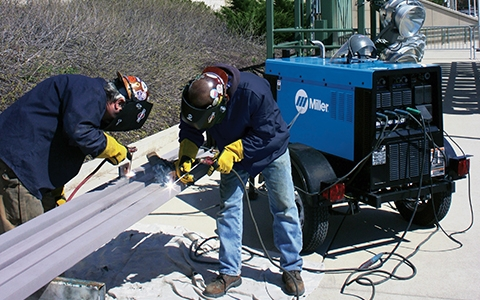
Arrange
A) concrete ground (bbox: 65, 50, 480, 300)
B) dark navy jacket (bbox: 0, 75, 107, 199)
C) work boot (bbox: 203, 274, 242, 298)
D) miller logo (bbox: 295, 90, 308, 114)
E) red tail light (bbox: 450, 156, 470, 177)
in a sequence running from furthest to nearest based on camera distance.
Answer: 1. miller logo (bbox: 295, 90, 308, 114)
2. red tail light (bbox: 450, 156, 470, 177)
3. concrete ground (bbox: 65, 50, 480, 300)
4. work boot (bbox: 203, 274, 242, 298)
5. dark navy jacket (bbox: 0, 75, 107, 199)

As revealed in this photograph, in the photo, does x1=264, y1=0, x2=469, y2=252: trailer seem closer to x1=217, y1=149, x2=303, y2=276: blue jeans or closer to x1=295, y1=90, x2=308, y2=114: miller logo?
x1=295, y1=90, x2=308, y2=114: miller logo

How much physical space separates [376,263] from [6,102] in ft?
16.2

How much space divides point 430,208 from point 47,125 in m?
3.37

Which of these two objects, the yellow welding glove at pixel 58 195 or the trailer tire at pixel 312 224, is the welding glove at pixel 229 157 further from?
the yellow welding glove at pixel 58 195

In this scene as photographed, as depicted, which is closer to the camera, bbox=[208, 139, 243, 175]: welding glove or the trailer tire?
bbox=[208, 139, 243, 175]: welding glove

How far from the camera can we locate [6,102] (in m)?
7.42

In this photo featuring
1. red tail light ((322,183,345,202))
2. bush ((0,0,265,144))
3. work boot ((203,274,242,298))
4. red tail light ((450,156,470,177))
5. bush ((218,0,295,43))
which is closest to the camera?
work boot ((203,274,242,298))

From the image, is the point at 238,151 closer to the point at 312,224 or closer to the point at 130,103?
the point at 130,103

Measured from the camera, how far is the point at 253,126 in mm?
4031

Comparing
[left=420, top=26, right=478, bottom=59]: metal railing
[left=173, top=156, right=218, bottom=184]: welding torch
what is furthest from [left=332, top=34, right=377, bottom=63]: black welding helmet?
[left=420, top=26, right=478, bottom=59]: metal railing

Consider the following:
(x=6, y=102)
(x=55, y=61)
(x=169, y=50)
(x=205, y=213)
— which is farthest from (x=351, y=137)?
(x=169, y=50)

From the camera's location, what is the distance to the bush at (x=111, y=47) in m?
8.48

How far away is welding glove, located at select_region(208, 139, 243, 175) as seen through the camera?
3.91 metres

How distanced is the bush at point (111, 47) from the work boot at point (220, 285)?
14.2 feet
